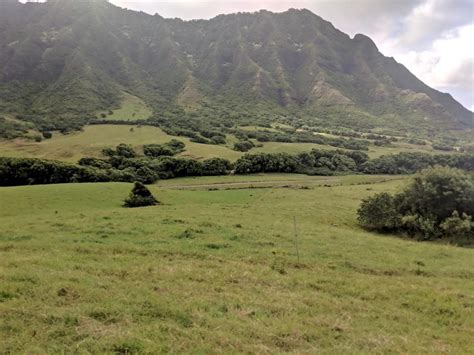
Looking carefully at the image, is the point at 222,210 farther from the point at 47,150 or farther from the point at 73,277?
the point at 47,150

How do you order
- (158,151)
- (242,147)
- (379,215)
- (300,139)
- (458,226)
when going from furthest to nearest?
(300,139) → (242,147) → (158,151) → (379,215) → (458,226)

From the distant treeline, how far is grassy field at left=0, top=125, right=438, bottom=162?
8107 millimetres

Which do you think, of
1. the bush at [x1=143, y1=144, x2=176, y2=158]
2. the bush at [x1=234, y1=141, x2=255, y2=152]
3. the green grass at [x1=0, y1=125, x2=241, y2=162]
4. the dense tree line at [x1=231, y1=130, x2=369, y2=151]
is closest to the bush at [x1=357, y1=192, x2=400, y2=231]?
the green grass at [x1=0, y1=125, x2=241, y2=162]

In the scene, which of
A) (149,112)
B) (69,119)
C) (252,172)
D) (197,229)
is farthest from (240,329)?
(149,112)

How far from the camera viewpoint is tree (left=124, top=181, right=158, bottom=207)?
44375 mm

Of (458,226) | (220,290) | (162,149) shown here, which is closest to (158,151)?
(162,149)

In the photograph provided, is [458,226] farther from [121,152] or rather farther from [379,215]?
[121,152]

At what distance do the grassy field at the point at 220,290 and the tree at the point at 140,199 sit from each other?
1417cm

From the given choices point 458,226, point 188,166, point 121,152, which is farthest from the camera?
point 121,152

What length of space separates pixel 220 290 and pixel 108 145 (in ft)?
358

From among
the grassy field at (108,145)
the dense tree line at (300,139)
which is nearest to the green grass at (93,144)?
the grassy field at (108,145)

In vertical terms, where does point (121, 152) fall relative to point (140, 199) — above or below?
above

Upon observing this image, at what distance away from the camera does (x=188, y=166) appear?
9150 centimetres

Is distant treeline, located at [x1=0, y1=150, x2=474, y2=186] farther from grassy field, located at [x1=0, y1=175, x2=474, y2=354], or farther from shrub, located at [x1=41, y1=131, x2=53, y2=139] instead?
grassy field, located at [x1=0, y1=175, x2=474, y2=354]
